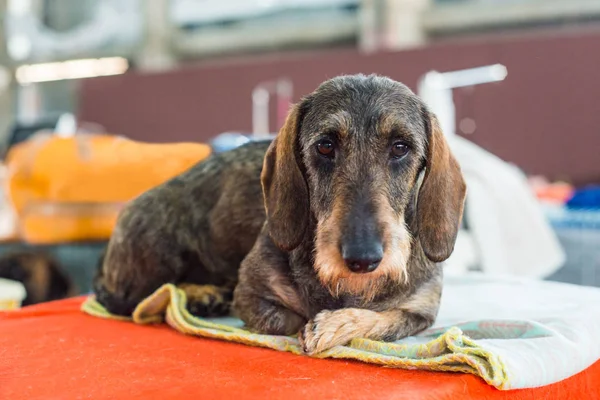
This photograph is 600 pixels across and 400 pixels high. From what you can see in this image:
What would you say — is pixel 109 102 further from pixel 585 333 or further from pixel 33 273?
pixel 585 333

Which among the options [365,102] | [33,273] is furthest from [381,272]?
[33,273]

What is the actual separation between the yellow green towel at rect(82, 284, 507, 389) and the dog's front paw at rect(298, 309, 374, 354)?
2 centimetres

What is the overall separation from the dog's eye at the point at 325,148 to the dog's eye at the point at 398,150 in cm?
17

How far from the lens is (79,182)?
4.05m

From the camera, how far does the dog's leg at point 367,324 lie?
1.84 m

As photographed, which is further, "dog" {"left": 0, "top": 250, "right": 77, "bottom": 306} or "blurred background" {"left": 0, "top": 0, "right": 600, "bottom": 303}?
"blurred background" {"left": 0, "top": 0, "right": 600, "bottom": 303}

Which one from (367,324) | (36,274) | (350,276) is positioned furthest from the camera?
(36,274)

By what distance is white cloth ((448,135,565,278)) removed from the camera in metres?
3.78

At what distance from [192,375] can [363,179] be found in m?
0.65

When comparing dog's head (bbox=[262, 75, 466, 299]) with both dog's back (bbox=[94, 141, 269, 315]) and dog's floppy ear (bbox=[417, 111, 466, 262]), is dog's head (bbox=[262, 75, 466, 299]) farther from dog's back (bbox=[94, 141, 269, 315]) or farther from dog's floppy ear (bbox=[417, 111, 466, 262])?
dog's back (bbox=[94, 141, 269, 315])

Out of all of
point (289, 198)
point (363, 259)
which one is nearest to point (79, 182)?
point (289, 198)

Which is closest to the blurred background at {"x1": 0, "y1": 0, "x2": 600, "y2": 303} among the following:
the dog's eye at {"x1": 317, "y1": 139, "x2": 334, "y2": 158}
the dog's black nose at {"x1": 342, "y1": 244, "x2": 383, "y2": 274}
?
the dog's eye at {"x1": 317, "y1": 139, "x2": 334, "y2": 158}

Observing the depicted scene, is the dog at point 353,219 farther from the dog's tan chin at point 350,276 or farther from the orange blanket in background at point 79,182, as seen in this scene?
the orange blanket in background at point 79,182

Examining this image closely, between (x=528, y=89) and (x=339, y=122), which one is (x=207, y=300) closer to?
(x=339, y=122)
